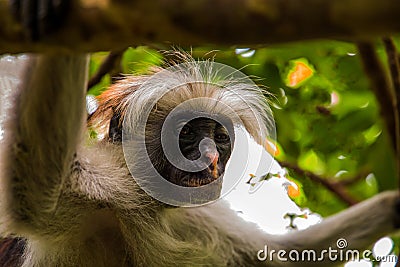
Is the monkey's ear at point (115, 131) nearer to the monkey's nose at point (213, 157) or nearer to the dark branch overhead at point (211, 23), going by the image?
the monkey's nose at point (213, 157)

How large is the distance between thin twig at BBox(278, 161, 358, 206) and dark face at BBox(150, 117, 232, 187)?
751mm

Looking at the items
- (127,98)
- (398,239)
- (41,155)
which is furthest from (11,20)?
(398,239)

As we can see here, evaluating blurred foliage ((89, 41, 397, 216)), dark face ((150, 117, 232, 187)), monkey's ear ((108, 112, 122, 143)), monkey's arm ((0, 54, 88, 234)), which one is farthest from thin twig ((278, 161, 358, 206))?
monkey's arm ((0, 54, 88, 234))

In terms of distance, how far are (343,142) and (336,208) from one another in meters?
0.46

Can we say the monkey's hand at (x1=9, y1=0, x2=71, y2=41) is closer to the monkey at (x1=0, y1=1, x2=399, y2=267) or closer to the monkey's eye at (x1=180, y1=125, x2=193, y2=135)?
the monkey at (x1=0, y1=1, x2=399, y2=267)

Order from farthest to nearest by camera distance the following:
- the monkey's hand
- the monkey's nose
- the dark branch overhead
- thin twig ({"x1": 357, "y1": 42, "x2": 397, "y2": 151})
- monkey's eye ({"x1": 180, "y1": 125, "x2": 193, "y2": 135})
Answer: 1. monkey's eye ({"x1": 180, "y1": 125, "x2": 193, "y2": 135})
2. the monkey's nose
3. thin twig ({"x1": 357, "y1": 42, "x2": 397, "y2": 151})
4. the monkey's hand
5. the dark branch overhead

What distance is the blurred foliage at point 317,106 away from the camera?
4359mm

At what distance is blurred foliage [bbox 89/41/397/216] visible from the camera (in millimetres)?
4359

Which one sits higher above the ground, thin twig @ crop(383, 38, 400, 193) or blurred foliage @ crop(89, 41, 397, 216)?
blurred foliage @ crop(89, 41, 397, 216)

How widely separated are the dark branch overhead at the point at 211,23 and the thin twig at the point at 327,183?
3.07m

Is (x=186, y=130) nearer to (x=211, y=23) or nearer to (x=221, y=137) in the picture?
(x=221, y=137)

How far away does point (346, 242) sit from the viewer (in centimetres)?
418

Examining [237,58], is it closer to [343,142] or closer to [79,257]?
[343,142]

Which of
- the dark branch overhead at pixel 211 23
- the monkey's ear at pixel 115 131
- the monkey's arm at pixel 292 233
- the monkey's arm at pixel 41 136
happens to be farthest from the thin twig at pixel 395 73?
the monkey's ear at pixel 115 131
